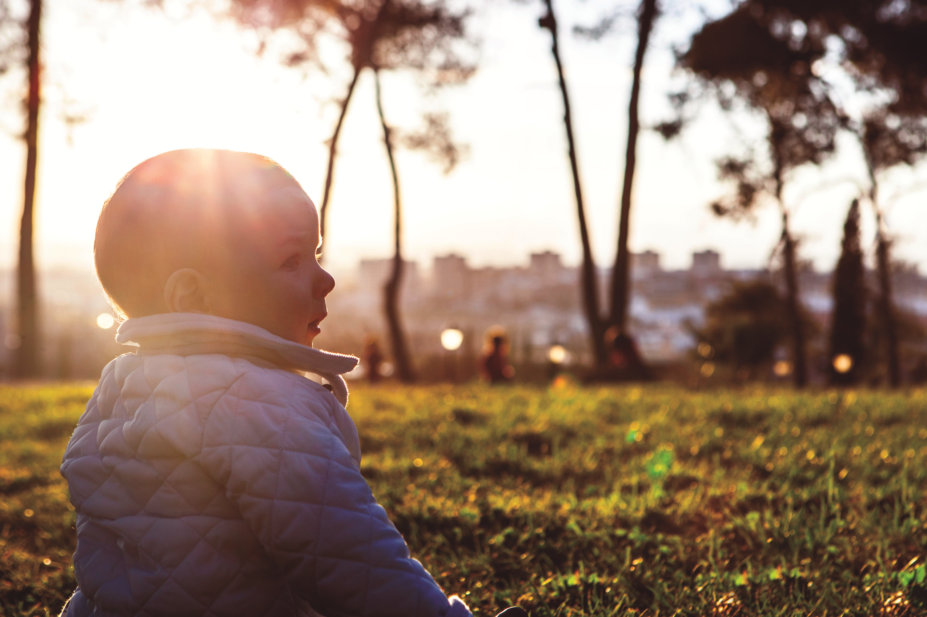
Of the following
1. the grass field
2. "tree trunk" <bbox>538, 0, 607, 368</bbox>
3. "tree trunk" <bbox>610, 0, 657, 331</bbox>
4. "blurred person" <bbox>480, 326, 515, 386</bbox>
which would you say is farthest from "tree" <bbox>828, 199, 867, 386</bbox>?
the grass field

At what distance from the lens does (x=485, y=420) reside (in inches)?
212

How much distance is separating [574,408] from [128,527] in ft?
15.1

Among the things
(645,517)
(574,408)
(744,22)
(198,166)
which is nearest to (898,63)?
(744,22)

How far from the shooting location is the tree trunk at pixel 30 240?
49.1ft

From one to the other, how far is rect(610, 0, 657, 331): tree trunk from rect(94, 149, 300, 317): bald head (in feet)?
43.7

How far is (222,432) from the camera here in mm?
1331

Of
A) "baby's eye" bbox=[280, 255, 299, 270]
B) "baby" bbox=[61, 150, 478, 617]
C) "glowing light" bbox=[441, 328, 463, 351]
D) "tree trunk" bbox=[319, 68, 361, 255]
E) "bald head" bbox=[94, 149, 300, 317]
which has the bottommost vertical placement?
"glowing light" bbox=[441, 328, 463, 351]

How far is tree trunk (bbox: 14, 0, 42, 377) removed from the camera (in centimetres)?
1497

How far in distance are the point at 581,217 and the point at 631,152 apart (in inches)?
63.8

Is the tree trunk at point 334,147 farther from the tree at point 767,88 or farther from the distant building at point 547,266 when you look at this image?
the distant building at point 547,266

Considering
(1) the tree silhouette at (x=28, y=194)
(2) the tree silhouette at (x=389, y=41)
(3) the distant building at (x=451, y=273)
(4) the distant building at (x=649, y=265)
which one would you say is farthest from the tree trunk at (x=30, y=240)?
(4) the distant building at (x=649, y=265)

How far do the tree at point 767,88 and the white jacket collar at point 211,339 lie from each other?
12445 mm

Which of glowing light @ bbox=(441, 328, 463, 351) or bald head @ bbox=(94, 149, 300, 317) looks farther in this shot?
glowing light @ bbox=(441, 328, 463, 351)

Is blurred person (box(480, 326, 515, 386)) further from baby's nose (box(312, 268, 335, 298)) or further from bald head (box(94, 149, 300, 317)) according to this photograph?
bald head (box(94, 149, 300, 317))
